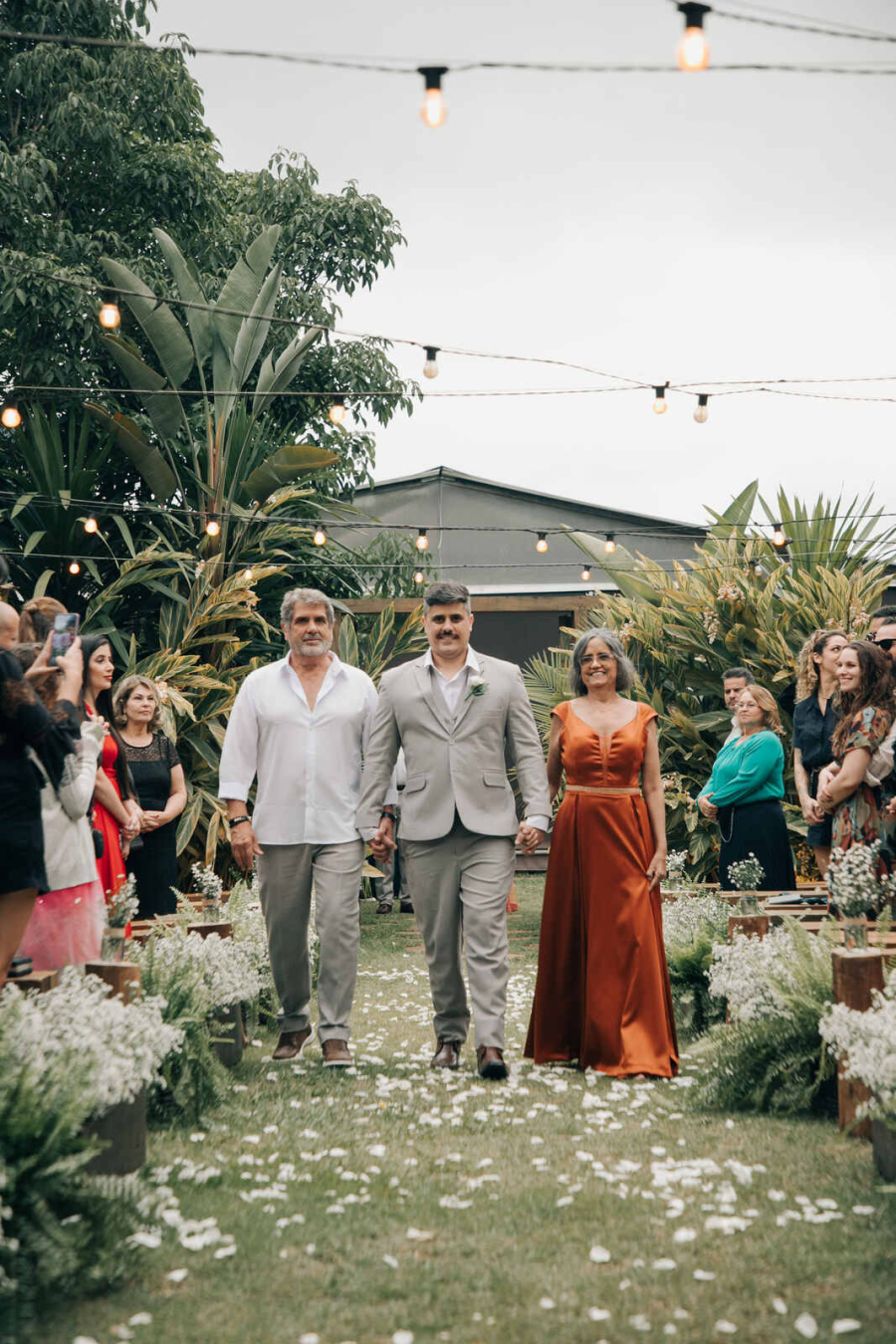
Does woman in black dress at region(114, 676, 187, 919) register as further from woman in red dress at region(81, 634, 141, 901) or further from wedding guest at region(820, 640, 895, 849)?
wedding guest at region(820, 640, 895, 849)

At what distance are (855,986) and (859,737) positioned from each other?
2.14 meters

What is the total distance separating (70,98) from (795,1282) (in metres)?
14.6

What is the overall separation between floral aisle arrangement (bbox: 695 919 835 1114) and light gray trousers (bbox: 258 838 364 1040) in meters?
1.57

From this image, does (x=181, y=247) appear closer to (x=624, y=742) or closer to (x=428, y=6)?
(x=428, y=6)

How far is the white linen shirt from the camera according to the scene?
5852mm

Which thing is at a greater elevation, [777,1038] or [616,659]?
[616,659]

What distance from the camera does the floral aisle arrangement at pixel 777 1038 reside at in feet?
15.2

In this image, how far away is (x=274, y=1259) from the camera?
130 inches

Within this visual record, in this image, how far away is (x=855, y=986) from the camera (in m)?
4.25

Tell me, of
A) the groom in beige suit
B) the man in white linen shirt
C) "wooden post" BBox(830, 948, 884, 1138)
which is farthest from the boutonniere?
"wooden post" BBox(830, 948, 884, 1138)

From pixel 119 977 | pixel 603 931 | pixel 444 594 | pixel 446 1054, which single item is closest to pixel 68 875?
pixel 119 977

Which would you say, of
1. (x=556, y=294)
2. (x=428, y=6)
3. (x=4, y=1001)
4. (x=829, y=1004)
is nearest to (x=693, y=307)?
(x=556, y=294)

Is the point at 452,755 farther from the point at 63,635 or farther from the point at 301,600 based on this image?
the point at 63,635

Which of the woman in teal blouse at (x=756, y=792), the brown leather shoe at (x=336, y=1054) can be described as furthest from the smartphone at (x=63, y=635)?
the woman in teal blouse at (x=756, y=792)
